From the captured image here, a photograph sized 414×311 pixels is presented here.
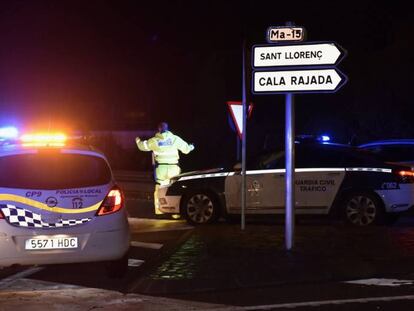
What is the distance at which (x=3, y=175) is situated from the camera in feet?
23.6

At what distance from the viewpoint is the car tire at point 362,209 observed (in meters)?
11.4

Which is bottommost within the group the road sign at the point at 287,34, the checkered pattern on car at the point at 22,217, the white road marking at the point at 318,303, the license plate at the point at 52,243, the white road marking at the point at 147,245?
the white road marking at the point at 318,303

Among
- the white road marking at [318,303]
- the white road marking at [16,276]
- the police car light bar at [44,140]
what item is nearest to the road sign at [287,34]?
the police car light bar at [44,140]

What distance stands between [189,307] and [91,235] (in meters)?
1.40

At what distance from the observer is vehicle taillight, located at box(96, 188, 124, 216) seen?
7.30 metres

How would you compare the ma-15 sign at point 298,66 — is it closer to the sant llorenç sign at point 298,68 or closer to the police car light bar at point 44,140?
the sant llorenç sign at point 298,68

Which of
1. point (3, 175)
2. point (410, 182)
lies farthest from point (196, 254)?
point (410, 182)

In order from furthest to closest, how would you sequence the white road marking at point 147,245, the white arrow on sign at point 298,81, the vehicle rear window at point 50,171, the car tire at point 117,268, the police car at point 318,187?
the police car at point 318,187, the white road marking at point 147,245, the white arrow on sign at point 298,81, the car tire at point 117,268, the vehicle rear window at point 50,171

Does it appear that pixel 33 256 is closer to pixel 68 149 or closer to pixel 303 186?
pixel 68 149

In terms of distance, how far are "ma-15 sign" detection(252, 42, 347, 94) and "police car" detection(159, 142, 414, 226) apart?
307cm

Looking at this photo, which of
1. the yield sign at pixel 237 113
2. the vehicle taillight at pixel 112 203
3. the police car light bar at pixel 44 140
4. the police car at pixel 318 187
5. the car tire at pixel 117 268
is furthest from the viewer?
the police car at pixel 318 187

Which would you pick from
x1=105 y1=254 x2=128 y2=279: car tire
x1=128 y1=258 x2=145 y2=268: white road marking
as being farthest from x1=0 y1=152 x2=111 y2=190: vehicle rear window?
x1=128 y1=258 x2=145 y2=268: white road marking

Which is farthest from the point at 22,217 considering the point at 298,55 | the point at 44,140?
the point at 298,55

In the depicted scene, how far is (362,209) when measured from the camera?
37.7 ft
